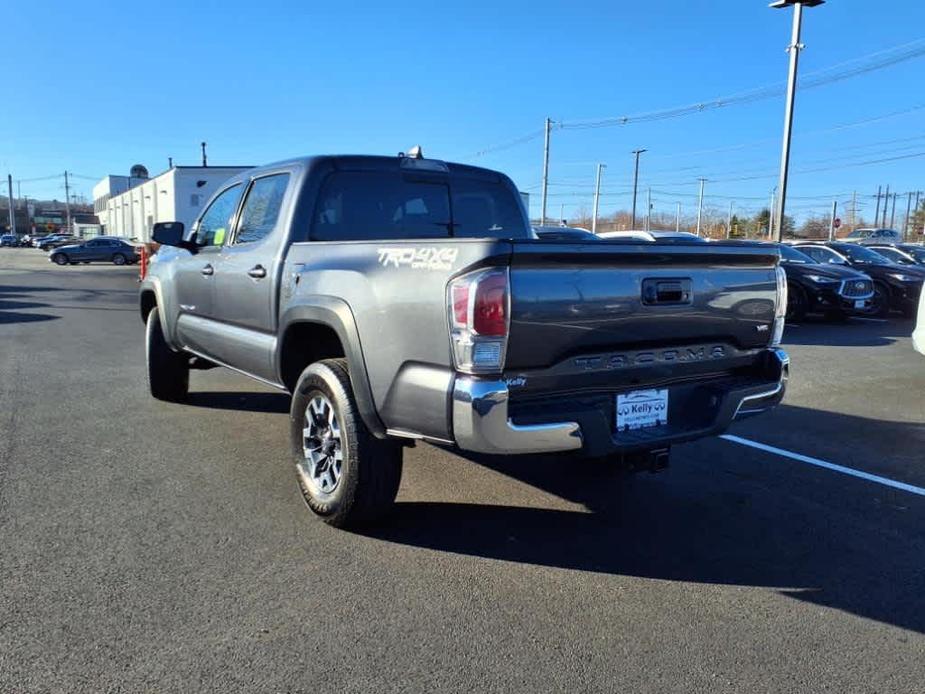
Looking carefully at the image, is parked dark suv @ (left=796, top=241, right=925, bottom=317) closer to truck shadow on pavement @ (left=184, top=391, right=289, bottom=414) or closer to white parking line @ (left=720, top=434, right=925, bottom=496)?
white parking line @ (left=720, top=434, right=925, bottom=496)

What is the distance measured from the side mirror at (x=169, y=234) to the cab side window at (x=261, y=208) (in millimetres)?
853

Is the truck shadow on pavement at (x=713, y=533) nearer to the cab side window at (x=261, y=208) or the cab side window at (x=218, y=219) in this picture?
the cab side window at (x=261, y=208)

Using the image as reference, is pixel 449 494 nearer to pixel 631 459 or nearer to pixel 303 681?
pixel 631 459

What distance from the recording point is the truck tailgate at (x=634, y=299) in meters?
3.07

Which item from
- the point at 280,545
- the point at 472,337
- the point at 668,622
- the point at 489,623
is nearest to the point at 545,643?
the point at 489,623

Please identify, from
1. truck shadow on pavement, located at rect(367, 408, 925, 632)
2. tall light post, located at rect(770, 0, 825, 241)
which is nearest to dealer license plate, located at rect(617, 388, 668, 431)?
truck shadow on pavement, located at rect(367, 408, 925, 632)

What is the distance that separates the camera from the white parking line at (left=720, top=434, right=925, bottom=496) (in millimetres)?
4730

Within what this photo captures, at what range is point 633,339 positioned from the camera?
3441mm

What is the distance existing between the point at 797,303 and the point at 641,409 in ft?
40.8

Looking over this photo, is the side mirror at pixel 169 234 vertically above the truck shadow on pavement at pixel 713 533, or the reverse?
the side mirror at pixel 169 234

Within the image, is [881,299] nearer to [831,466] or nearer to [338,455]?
[831,466]

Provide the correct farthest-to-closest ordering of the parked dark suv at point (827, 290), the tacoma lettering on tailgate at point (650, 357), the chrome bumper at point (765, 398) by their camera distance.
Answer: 1. the parked dark suv at point (827, 290)
2. the chrome bumper at point (765, 398)
3. the tacoma lettering on tailgate at point (650, 357)

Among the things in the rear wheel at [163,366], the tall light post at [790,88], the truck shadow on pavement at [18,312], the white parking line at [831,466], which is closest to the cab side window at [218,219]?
the rear wheel at [163,366]

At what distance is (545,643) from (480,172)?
11.5ft
